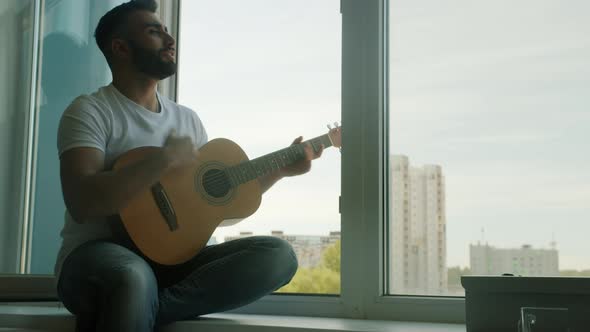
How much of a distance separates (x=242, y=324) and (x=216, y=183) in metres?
0.38

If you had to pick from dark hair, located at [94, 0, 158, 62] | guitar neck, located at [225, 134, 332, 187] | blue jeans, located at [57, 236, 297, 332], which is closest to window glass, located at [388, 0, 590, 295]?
guitar neck, located at [225, 134, 332, 187]

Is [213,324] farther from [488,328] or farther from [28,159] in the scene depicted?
[28,159]

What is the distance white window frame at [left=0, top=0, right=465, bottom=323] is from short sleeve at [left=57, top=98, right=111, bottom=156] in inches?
26.5

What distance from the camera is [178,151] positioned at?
1.81 m

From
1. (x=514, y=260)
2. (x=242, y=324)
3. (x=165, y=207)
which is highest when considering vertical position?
(x=165, y=207)

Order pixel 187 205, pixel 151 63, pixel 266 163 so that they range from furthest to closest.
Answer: pixel 151 63, pixel 266 163, pixel 187 205

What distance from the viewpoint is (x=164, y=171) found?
5.82ft

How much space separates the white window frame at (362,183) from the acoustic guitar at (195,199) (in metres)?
A: 0.16

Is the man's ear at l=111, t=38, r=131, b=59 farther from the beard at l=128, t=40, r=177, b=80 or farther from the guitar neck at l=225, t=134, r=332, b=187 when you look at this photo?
the guitar neck at l=225, t=134, r=332, b=187

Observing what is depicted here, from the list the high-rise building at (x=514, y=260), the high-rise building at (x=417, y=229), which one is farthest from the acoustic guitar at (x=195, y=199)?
the high-rise building at (x=514, y=260)

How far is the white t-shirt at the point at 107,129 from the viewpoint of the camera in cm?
183

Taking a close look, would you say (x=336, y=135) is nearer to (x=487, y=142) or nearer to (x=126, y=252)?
(x=487, y=142)

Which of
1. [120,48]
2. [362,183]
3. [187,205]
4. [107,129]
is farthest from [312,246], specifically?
[120,48]

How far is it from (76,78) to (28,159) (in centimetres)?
32
